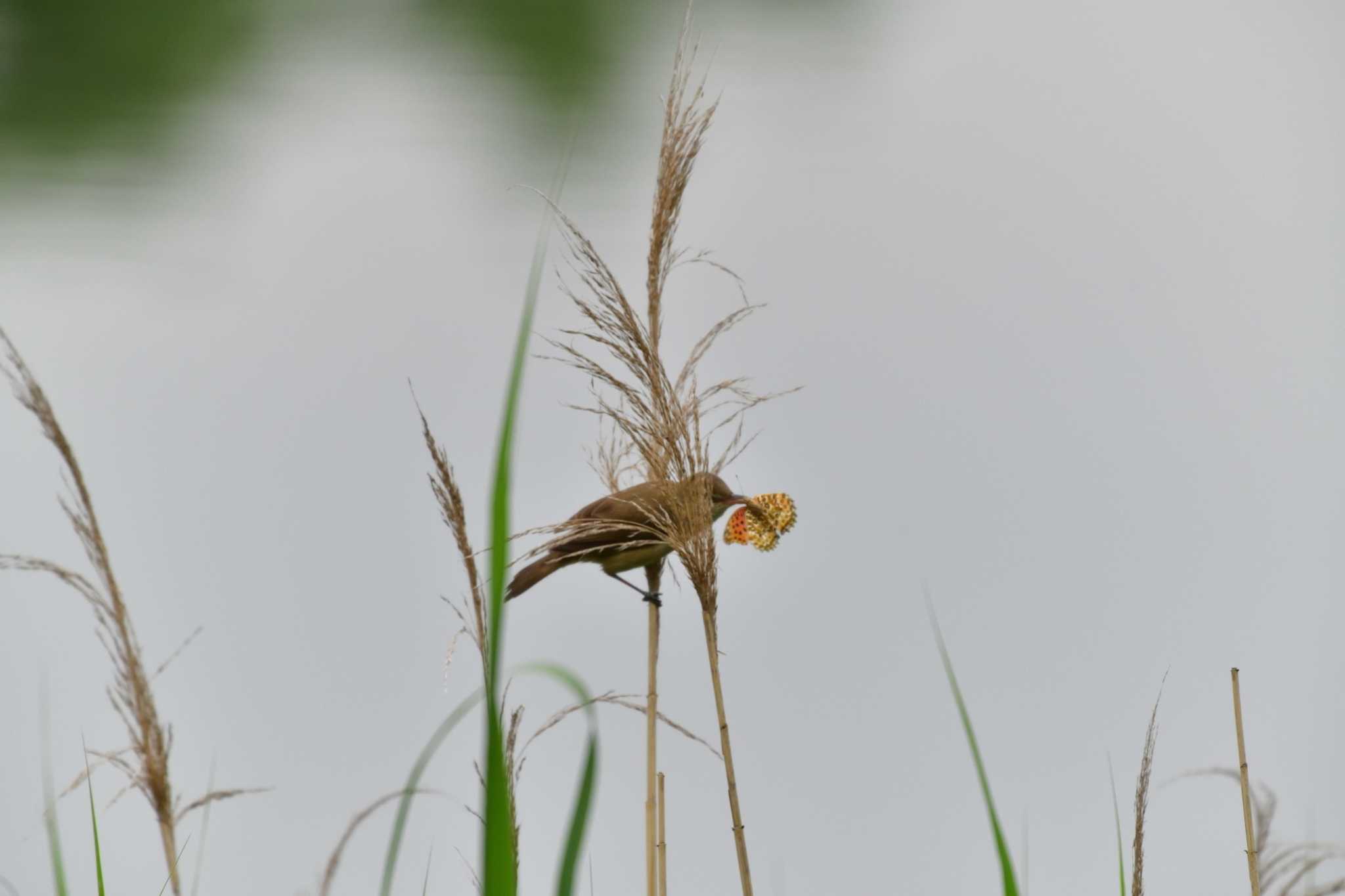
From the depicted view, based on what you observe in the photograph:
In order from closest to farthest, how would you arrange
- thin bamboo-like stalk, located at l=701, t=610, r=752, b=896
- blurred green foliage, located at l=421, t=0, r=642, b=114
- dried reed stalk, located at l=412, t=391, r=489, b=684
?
dried reed stalk, located at l=412, t=391, r=489, b=684 → thin bamboo-like stalk, located at l=701, t=610, r=752, b=896 → blurred green foliage, located at l=421, t=0, r=642, b=114

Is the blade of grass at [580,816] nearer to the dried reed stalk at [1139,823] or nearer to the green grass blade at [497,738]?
the green grass blade at [497,738]

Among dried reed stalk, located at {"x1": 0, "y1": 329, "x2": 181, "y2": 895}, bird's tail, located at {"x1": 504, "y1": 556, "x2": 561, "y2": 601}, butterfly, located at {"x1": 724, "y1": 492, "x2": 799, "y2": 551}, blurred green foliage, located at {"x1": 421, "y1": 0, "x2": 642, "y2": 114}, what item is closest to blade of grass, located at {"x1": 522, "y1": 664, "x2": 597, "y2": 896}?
dried reed stalk, located at {"x1": 0, "y1": 329, "x2": 181, "y2": 895}

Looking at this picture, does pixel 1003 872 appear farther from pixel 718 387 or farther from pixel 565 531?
pixel 718 387

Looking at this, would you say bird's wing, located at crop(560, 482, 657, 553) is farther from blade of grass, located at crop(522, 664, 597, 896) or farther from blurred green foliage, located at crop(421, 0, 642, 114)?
blurred green foliage, located at crop(421, 0, 642, 114)

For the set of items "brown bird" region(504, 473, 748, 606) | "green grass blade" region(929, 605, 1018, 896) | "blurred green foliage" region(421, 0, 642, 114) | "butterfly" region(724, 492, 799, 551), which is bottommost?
"green grass blade" region(929, 605, 1018, 896)

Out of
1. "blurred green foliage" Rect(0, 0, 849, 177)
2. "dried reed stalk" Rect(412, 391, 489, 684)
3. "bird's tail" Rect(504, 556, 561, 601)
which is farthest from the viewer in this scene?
"blurred green foliage" Rect(0, 0, 849, 177)

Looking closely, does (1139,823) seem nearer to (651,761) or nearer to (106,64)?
(651,761)

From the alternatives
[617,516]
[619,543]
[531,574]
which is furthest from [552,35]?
[619,543]
